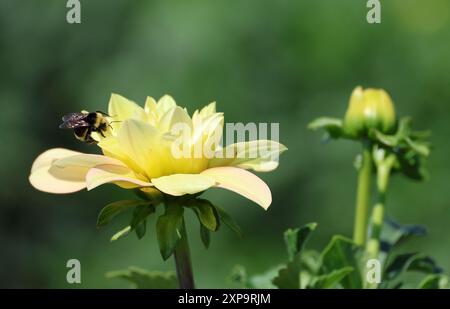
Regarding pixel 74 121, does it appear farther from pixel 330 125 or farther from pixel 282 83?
pixel 282 83

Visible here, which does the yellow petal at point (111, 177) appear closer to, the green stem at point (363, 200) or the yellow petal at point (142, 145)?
the yellow petal at point (142, 145)

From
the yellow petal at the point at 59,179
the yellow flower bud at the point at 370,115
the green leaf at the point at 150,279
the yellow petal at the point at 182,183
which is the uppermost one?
the yellow flower bud at the point at 370,115

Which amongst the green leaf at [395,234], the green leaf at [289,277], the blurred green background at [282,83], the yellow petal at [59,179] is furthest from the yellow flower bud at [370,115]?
the blurred green background at [282,83]

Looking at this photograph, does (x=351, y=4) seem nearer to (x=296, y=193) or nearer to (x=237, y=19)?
(x=237, y=19)

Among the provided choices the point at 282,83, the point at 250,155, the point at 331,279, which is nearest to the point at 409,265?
the point at 331,279

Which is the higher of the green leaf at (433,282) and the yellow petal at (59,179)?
the yellow petal at (59,179)

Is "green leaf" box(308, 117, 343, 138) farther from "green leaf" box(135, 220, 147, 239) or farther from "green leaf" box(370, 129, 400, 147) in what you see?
"green leaf" box(135, 220, 147, 239)

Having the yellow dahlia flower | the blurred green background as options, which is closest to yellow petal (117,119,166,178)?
the yellow dahlia flower

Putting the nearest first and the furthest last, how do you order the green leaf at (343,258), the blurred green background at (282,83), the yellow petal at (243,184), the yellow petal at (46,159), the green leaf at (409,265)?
the yellow petal at (243,184), the yellow petal at (46,159), the green leaf at (343,258), the green leaf at (409,265), the blurred green background at (282,83)

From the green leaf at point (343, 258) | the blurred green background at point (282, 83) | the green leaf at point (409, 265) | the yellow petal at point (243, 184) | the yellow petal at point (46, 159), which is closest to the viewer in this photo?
the yellow petal at point (243, 184)
